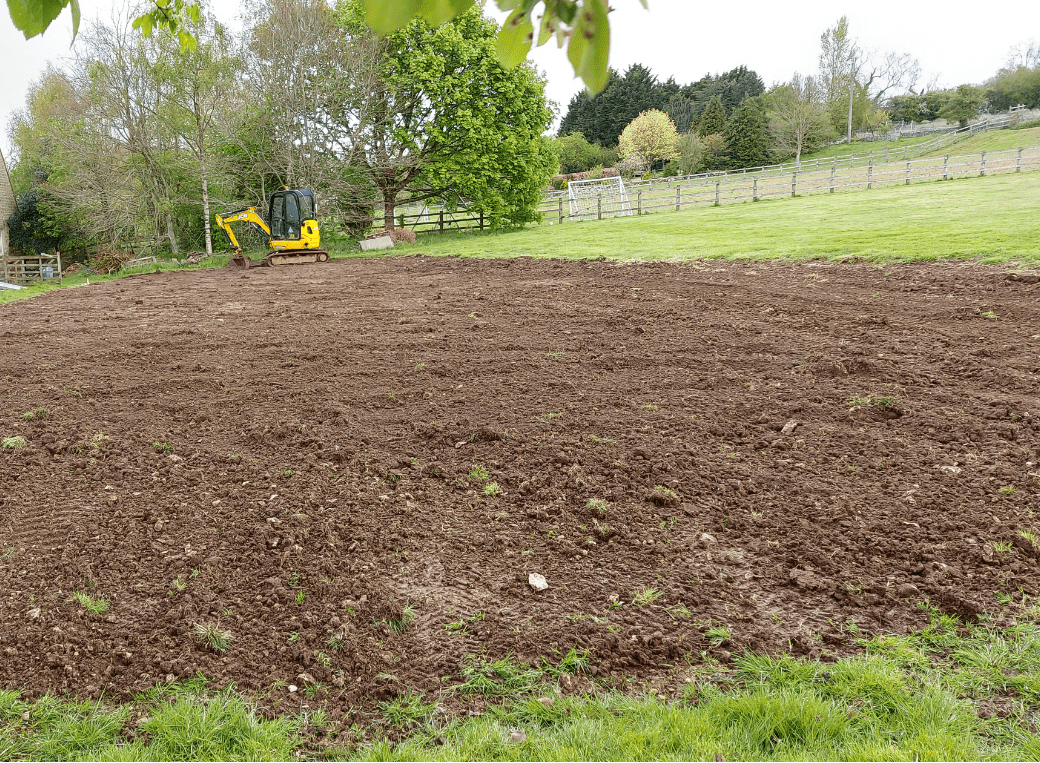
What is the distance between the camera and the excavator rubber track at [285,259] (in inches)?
740

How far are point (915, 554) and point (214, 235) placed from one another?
25447 mm

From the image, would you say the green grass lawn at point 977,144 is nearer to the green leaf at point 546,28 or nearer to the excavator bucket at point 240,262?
the excavator bucket at point 240,262

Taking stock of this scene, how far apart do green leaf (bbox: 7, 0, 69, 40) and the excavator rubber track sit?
1810cm

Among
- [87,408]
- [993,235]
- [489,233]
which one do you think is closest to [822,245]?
[993,235]

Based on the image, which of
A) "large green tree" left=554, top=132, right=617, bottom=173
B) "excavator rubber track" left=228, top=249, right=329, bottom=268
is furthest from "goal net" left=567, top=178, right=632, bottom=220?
"large green tree" left=554, top=132, right=617, bottom=173

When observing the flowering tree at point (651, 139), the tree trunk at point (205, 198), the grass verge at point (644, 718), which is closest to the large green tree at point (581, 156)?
the flowering tree at point (651, 139)

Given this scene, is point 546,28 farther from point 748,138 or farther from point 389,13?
point 748,138

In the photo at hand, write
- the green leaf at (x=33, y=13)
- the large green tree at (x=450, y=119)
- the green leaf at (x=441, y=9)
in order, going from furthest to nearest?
1. the large green tree at (x=450, y=119)
2. the green leaf at (x=33, y=13)
3. the green leaf at (x=441, y=9)

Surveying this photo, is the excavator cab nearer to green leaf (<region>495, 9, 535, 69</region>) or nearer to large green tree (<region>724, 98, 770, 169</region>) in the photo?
green leaf (<region>495, 9, 535, 69</region>)

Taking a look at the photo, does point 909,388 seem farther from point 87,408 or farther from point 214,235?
point 214,235

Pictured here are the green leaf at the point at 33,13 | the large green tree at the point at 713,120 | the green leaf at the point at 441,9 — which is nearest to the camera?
the green leaf at the point at 441,9

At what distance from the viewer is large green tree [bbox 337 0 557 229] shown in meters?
23.2

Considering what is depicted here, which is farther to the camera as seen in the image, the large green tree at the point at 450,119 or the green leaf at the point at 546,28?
the large green tree at the point at 450,119

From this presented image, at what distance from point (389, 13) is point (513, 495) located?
3.07m
